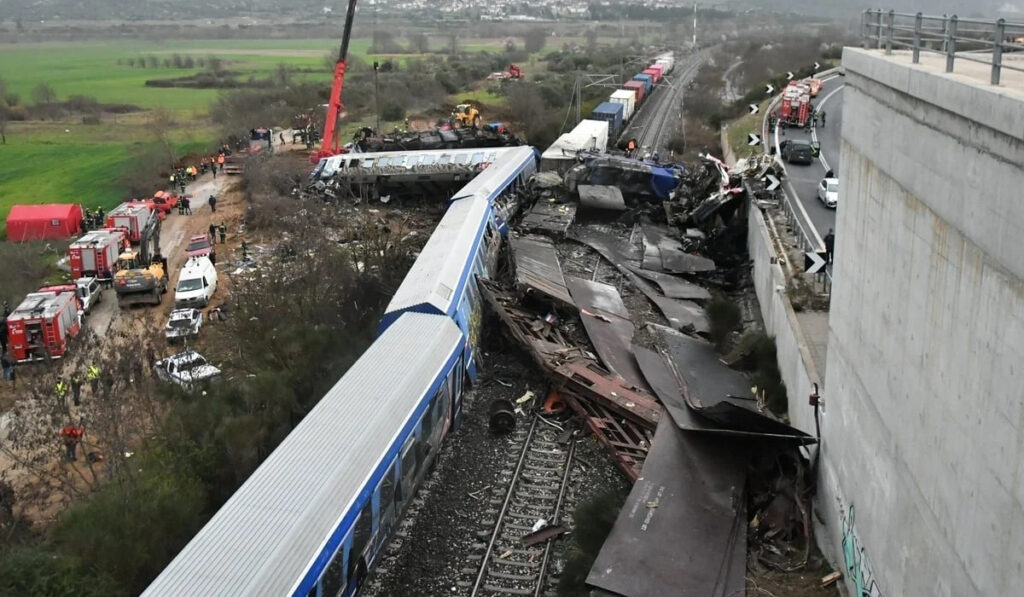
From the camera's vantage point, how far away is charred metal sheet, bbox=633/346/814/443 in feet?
41.1

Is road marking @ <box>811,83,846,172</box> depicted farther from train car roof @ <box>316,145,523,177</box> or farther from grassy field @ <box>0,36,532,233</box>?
grassy field @ <box>0,36,532,233</box>

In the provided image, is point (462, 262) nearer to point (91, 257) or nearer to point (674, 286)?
point (674, 286)

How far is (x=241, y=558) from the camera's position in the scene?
28.7 feet

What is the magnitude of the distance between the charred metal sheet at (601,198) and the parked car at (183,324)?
13.8 metres

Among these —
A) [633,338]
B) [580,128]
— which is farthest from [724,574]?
[580,128]

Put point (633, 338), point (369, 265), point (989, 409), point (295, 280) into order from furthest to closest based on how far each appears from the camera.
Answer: point (369, 265) < point (295, 280) < point (633, 338) < point (989, 409)

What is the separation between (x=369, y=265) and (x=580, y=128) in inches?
840

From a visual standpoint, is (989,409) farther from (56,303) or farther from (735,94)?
(735,94)

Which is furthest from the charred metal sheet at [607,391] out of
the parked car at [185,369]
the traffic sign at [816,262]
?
the parked car at [185,369]

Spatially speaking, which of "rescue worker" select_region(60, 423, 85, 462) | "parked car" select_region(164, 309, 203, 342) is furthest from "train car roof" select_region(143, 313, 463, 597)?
"parked car" select_region(164, 309, 203, 342)

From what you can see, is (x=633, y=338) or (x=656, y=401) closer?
(x=656, y=401)

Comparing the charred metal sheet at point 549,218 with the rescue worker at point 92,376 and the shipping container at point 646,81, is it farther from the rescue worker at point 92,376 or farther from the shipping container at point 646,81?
the shipping container at point 646,81

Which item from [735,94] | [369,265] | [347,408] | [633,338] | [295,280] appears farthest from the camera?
[735,94]

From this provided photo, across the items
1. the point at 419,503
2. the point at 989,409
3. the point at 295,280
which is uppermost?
the point at 989,409
